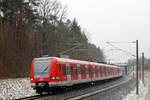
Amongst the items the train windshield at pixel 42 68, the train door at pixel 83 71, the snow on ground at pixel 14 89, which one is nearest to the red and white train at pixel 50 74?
the train windshield at pixel 42 68

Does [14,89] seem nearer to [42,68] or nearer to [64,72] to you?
[42,68]

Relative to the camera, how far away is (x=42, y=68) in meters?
18.8

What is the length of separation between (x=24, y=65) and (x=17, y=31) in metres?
4.56

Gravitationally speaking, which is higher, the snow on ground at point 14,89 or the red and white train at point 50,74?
the red and white train at point 50,74

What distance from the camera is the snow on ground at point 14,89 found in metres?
20.6

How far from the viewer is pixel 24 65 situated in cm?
3158

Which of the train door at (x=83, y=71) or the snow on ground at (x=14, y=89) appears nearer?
the snow on ground at (x=14, y=89)

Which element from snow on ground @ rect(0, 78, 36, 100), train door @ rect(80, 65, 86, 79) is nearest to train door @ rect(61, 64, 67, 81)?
snow on ground @ rect(0, 78, 36, 100)

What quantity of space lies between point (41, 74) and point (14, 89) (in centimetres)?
510

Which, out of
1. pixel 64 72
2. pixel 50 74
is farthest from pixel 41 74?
pixel 64 72

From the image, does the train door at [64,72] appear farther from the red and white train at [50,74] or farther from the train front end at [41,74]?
the train front end at [41,74]

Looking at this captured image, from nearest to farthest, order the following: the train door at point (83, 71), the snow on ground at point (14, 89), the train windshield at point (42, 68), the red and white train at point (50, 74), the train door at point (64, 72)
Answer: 1. the red and white train at point (50, 74)
2. the train windshield at point (42, 68)
3. the train door at point (64, 72)
4. the snow on ground at point (14, 89)
5. the train door at point (83, 71)

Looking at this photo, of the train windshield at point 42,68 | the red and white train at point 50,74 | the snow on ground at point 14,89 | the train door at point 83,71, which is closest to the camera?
the red and white train at point 50,74

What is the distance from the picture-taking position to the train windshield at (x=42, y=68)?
18531 millimetres
